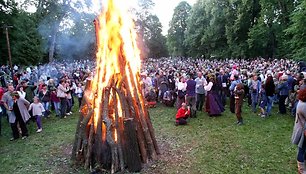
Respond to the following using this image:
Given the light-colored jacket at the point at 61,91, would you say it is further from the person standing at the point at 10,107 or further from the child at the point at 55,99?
the person standing at the point at 10,107

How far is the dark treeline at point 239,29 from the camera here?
3546cm

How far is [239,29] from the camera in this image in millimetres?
47688

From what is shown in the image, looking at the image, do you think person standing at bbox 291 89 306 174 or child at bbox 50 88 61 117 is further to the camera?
child at bbox 50 88 61 117

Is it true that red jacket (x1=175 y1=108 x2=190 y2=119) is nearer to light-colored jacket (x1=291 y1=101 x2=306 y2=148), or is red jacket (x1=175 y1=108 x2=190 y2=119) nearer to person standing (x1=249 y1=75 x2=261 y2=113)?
person standing (x1=249 y1=75 x2=261 y2=113)

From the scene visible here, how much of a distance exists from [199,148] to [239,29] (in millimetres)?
40666

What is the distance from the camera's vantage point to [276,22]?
4247 cm

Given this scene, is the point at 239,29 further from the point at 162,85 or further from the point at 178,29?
the point at 162,85

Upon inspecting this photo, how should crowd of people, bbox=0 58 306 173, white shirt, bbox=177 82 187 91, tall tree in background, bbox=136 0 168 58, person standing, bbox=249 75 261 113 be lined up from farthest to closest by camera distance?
tall tree in background, bbox=136 0 168 58 → white shirt, bbox=177 82 187 91 → person standing, bbox=249 75 261 113 → crowd of people, bbox=0 58 306 173

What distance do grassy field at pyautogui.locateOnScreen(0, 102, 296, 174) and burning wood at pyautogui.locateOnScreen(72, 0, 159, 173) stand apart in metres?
0.56

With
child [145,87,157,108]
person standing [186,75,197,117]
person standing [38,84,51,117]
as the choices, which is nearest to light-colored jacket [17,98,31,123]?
person standing [38,84,51,117]

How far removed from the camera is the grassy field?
873cm

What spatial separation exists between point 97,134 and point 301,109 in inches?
207

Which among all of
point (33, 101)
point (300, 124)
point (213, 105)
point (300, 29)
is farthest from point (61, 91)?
point (300, 29)

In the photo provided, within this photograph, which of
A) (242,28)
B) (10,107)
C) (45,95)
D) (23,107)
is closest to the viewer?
(10,107)
